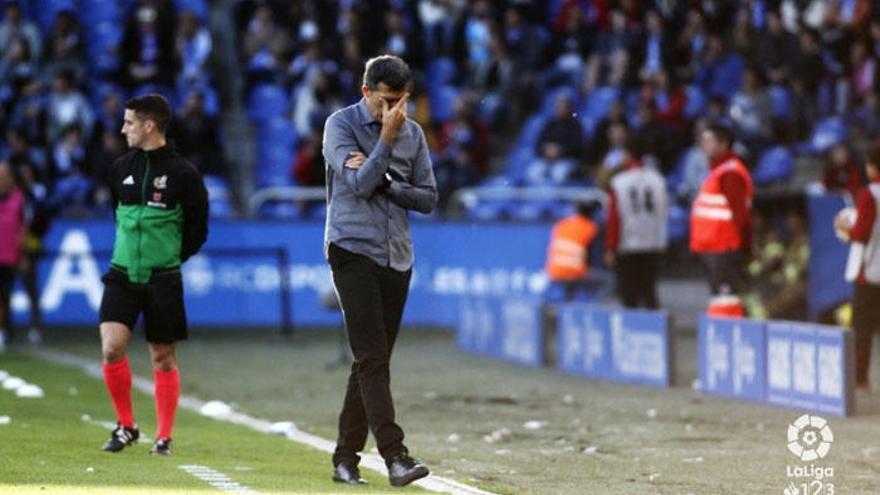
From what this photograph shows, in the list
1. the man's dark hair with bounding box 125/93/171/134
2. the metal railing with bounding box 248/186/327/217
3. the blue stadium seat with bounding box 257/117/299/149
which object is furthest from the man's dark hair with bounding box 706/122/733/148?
the blue stadium seat with bounding box 257/117/299/149

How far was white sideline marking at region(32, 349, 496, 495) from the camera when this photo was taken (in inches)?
451

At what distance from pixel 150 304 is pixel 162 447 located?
85cm

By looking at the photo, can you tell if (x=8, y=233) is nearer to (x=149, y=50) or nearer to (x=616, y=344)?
(x=149, y=50)

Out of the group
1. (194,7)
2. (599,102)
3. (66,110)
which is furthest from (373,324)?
(194,7)

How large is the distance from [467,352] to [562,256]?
5.81ft

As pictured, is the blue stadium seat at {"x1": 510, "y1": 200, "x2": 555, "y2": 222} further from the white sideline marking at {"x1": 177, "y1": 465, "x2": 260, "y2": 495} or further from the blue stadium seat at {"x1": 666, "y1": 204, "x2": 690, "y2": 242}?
the white sideline marking at {"x1": 177, "y1": 465, "x2": 260, "y2": 495}

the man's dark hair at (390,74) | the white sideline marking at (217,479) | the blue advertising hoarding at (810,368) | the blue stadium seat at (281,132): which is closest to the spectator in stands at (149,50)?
the blue stadium seat at (281,132)

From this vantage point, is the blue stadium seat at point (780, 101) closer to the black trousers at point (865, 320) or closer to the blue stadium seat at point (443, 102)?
the blue stadium seat at point (443, 102)

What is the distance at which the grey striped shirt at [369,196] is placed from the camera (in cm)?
1128

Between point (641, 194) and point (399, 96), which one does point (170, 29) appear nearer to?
point (641, 194)

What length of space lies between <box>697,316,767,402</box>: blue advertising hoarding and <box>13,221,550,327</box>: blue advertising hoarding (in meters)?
9.54

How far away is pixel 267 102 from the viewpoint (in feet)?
102

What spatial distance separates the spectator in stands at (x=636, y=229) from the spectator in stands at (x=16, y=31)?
10.9m

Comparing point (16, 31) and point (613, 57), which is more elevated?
point (16, 31)
